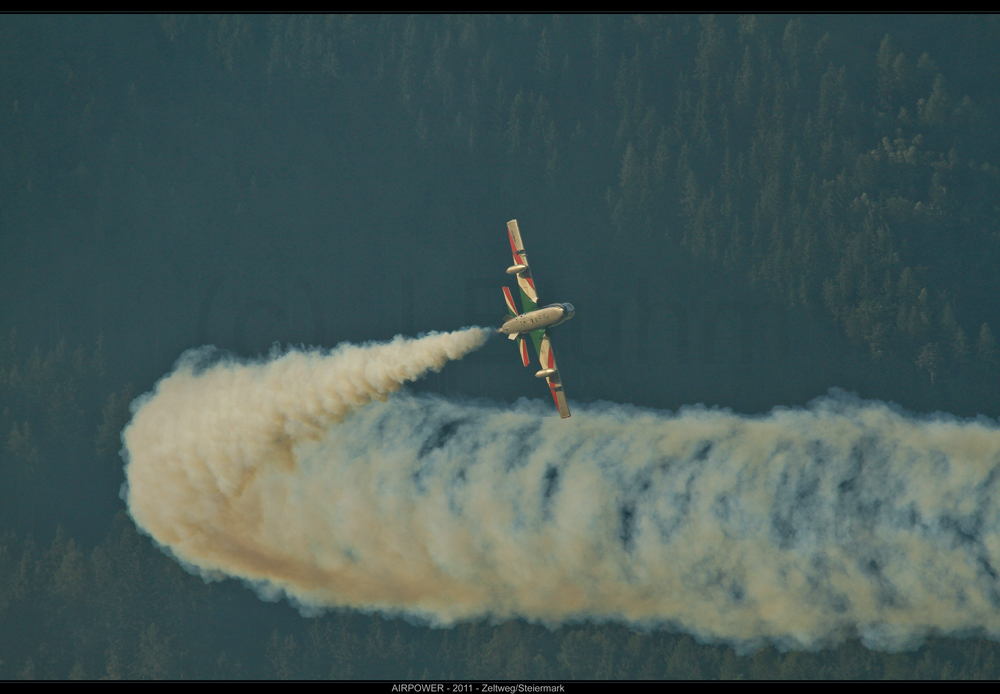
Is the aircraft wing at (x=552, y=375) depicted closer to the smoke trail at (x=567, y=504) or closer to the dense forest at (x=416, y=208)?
the smoke trail at (x=567, y=504)

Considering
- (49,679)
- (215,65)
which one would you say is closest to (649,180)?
(215,65)

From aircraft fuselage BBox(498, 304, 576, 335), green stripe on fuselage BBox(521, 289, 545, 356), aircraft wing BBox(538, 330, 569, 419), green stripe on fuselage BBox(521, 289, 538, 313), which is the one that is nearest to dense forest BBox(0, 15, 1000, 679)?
aircraft wing BBox(538, 330, 569, 419)

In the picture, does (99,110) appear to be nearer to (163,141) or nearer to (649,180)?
(163,141)

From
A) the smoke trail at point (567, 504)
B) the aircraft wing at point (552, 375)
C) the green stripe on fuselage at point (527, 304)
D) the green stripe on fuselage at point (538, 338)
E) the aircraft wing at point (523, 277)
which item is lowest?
the smoke trail at point (567, 504)

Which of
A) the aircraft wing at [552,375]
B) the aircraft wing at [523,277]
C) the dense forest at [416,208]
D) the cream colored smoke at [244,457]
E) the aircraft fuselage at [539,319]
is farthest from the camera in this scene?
the dense forest at [416,208]

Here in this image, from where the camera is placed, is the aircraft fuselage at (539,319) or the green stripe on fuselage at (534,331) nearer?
the aircraft fuselage at (539,319)

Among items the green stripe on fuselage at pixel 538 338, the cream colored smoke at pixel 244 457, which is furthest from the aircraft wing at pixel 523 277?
the cream colored smoke at pixel 244 457
